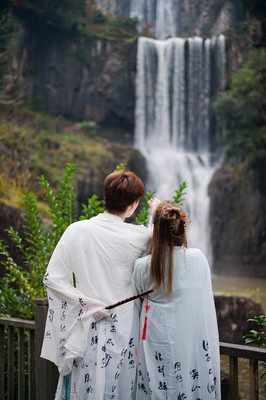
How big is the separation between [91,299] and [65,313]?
15 centimetres

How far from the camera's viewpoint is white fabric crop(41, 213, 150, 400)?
2088 mm

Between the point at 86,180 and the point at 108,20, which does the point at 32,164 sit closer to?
the point at 86,180

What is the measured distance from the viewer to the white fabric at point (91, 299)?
6.85 ft

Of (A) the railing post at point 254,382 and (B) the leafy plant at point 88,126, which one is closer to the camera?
(A) the railing post at point 254,382

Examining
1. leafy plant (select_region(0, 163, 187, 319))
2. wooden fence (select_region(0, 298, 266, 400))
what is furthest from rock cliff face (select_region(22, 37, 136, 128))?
wooden fence (select_region(0, 298, 266, 400))

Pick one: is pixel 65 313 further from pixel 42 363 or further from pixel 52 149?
pixel 52 149

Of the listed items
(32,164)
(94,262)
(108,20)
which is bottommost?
(94,262)

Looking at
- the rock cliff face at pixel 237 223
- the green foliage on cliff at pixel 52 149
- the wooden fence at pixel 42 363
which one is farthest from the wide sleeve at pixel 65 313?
the rock cliff face at pixel 237 223

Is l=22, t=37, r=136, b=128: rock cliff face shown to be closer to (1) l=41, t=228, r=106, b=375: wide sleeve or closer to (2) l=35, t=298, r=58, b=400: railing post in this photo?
(2) l=35, t=298, r=58, b=400: railing post

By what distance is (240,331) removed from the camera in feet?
25.1

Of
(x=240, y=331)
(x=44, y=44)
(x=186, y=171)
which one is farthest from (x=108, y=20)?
(x=240, y=331)

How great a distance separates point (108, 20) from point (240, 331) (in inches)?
767

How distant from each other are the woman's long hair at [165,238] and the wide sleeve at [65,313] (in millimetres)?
305

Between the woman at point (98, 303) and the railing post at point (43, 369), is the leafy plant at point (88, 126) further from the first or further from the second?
the woman at point (98, 303)
